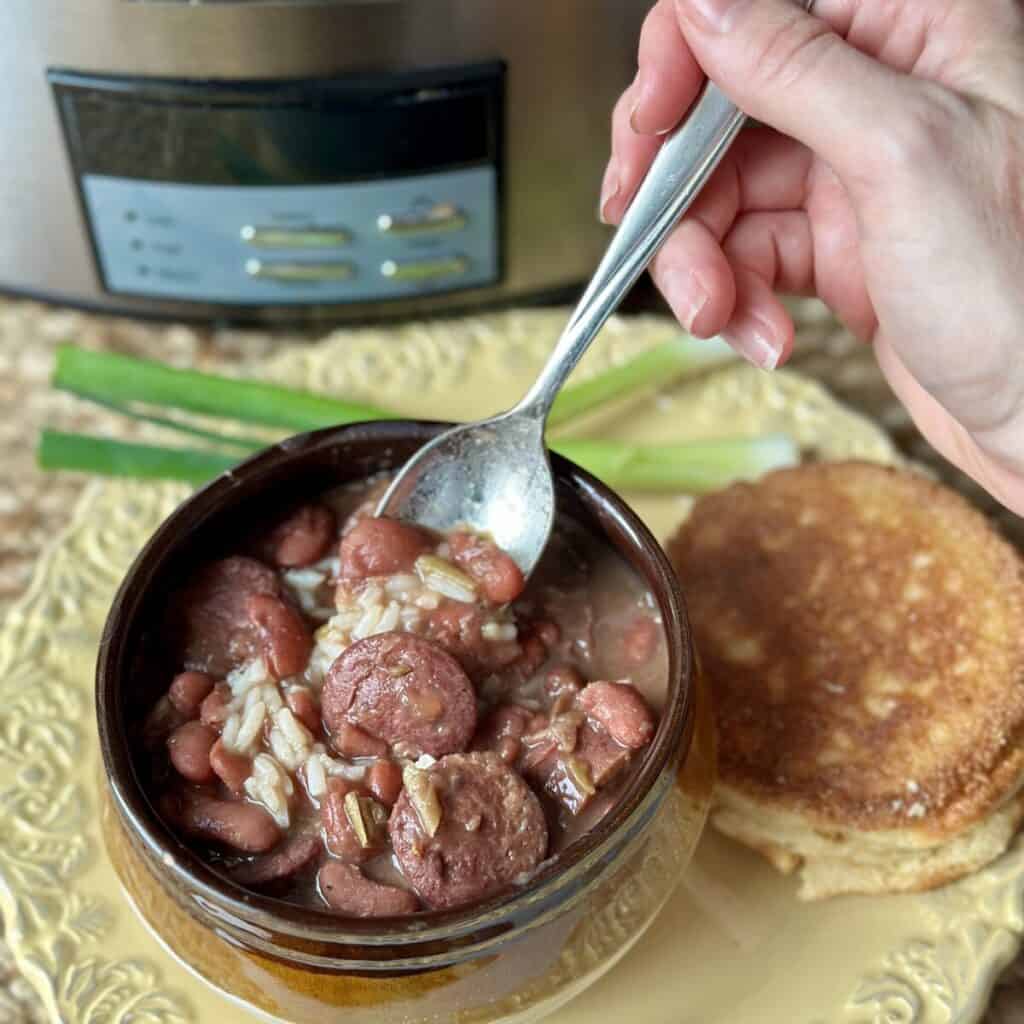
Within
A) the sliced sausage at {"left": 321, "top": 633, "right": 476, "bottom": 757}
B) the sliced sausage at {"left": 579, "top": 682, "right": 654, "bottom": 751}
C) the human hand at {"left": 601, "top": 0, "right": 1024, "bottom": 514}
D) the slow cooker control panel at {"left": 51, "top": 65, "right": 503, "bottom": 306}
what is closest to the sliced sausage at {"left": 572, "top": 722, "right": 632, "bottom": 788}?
the sliced sausage at {"left": 579, "top": 682, "right": 654, "bottom": 751}

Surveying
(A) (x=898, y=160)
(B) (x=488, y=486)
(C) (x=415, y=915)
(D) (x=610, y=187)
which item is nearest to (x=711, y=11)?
(A) (x=898, y=160)

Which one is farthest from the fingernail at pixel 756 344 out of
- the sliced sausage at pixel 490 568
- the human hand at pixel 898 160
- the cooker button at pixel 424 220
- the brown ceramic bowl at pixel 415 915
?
the cooker button at pixel 424 220

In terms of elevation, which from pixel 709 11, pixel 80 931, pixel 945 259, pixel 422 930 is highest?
pixel 709 11

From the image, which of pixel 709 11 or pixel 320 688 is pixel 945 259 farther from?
pixel 320 688

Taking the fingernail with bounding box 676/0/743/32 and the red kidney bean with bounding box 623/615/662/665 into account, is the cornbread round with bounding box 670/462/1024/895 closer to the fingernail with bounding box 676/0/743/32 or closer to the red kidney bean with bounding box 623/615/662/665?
the red kidney bean with bounding box 623/615/662/665

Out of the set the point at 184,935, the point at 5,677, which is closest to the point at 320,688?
the point at 184,935

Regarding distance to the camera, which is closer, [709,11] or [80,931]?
[709,11]
